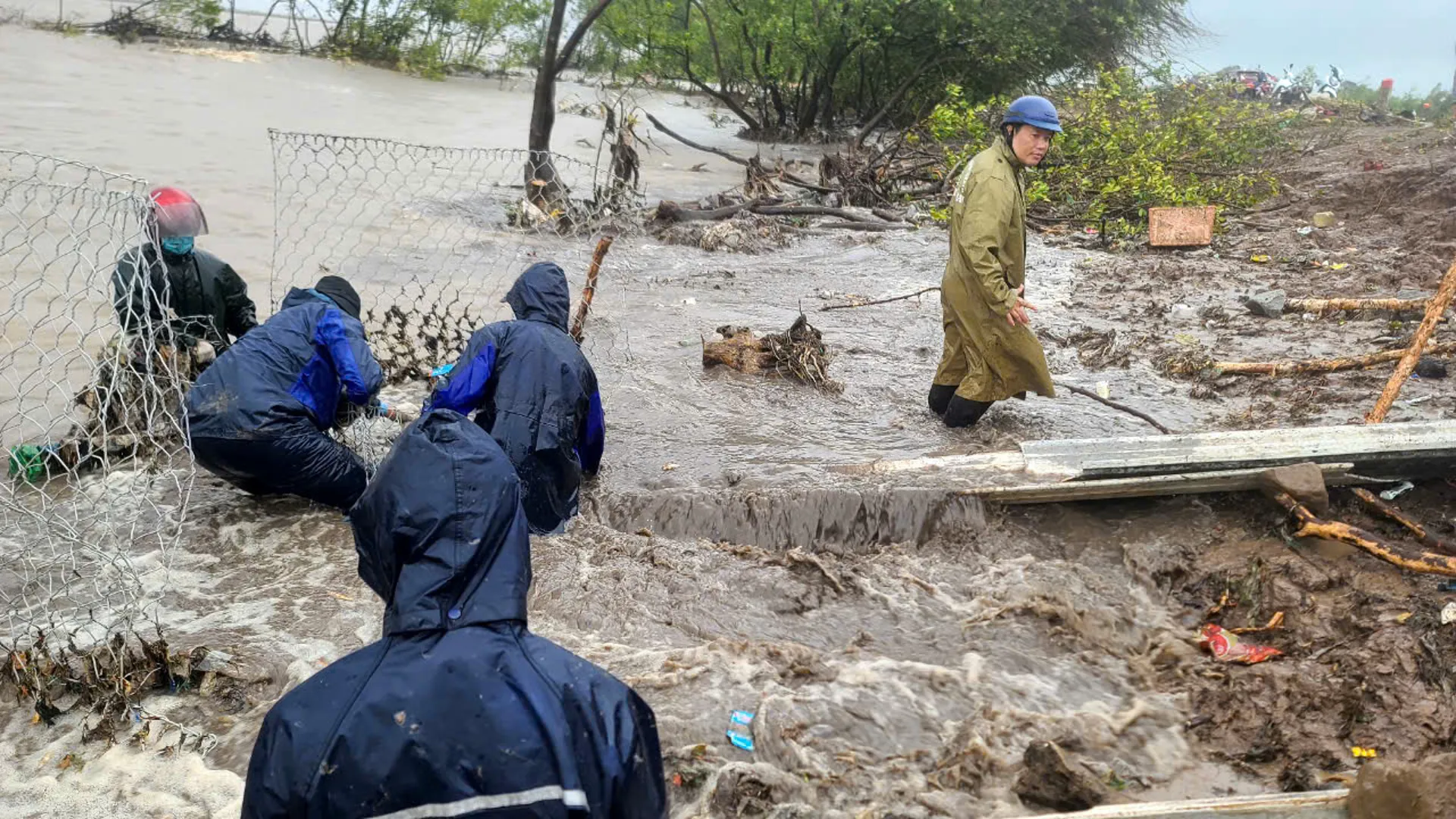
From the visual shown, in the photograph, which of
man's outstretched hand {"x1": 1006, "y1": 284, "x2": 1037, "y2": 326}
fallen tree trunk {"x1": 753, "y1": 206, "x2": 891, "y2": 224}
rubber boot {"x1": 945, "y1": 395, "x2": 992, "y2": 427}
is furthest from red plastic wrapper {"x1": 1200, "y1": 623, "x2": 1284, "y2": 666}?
fallen tree trunk {"x1": 753, "y1": 206, "x2": 891, "y2": 224}

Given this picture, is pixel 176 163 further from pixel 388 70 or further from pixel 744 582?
pixel 388 70

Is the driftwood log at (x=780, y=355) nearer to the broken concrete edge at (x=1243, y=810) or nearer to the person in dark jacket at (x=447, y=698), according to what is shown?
the broken concrete edge at (x=1243, y=810)

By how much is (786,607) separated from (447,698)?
2570 mm

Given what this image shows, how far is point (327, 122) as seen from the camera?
61.1ft

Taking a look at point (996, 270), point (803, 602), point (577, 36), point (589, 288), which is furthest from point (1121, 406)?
point (577, 36)

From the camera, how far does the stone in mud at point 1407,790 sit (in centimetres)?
210

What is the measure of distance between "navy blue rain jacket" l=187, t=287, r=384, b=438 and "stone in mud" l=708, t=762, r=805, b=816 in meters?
2.62

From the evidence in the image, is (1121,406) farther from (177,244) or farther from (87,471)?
(87,471)

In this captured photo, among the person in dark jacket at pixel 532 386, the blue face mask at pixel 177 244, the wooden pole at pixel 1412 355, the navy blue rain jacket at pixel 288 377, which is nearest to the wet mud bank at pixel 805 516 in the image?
the person in dark jacket at pixel 532 386

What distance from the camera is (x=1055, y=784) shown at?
2766mm

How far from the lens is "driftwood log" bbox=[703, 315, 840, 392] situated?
645cm

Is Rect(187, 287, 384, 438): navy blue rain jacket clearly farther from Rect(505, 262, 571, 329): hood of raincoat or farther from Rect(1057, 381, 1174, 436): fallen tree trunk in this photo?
Rect(1057, 381, 1174, 436): fallen tree trunk

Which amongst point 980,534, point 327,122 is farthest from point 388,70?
point 980,534

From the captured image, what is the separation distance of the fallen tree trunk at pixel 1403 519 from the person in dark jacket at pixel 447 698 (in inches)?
136
